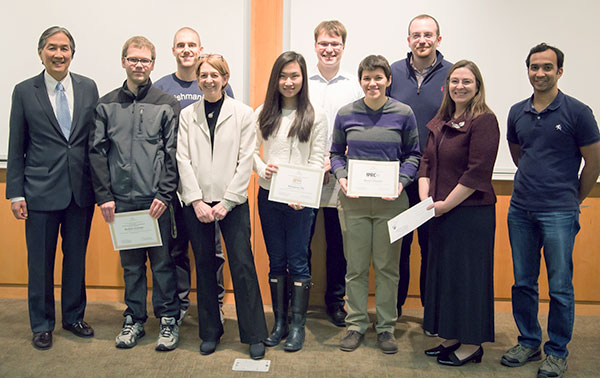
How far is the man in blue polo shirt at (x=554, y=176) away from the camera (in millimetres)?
2566

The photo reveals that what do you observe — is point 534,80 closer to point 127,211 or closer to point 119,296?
point 127,211

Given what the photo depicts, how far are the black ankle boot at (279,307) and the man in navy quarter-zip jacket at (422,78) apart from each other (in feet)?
2.88

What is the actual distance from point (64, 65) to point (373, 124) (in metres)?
1.75

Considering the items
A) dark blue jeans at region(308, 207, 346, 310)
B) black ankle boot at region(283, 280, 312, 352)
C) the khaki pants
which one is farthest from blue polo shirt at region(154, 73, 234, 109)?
black ankle boot at region(283, 280, 312, 352)

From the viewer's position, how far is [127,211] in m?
2.79

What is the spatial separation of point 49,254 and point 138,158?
0.80 m

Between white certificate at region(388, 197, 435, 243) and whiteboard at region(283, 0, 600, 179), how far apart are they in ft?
4.06

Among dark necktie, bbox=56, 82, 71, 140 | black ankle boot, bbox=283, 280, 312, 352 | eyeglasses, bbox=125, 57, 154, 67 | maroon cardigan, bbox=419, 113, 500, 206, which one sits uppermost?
eyeglasses, bbox=125, 57, 154, 67

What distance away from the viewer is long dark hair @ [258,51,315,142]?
2740 mm

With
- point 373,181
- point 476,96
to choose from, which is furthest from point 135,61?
point 476,96

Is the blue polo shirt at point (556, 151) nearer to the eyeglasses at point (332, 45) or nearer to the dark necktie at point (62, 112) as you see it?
the eyeglasses at point (332, 45)

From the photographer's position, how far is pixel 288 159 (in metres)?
2.78

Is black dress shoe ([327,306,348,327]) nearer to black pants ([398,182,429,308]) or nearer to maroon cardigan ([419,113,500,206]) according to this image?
black pants ([398,182,429,308])

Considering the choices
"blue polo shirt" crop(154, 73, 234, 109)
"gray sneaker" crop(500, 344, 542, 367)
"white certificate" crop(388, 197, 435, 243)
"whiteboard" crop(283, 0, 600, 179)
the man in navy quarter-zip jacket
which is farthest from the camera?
"whiteboard" crop(283, 0, 600, 179)
